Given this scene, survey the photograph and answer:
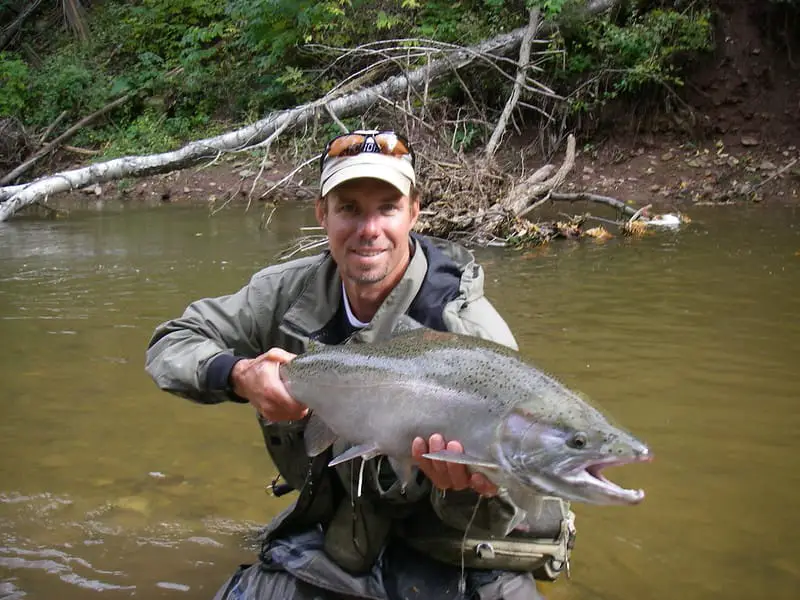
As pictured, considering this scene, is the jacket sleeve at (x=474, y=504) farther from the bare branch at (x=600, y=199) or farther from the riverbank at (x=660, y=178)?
the riverbank at (x=660, y=178)

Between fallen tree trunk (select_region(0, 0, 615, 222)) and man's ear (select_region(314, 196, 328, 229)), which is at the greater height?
fallen tree trunk (select_region(0, 0, 615, 222))

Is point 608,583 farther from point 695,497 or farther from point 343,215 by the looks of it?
point 343,215

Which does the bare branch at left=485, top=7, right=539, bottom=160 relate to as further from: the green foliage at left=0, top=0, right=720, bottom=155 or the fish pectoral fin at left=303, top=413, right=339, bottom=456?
the fish pectoral fin at left=303, top=413, right=339, bottom=456

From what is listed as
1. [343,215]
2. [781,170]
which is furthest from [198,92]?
[343,215]

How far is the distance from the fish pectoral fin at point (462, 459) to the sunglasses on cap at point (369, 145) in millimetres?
1242

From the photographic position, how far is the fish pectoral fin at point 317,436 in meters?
2.59

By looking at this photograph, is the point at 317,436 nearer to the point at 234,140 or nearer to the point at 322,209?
the point at 322,209

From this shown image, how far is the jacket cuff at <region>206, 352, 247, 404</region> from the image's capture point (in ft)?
8.96

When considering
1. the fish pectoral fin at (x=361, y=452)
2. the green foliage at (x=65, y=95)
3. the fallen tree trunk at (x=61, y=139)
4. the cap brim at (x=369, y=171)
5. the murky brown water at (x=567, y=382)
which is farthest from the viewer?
the green foliage at (x=65, y=95)

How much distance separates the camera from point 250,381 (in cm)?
266

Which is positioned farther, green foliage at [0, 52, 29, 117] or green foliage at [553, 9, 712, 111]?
green foliage at [0, 52, 29, 117]

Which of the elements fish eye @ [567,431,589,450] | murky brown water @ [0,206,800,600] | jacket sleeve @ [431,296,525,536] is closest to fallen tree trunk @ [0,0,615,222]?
murky brown water @ [0,206,800,600]

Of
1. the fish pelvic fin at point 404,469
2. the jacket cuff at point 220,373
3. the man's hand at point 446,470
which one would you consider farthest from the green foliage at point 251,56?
the man's hand at point 446,470

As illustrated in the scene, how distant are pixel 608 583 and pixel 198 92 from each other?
67.8 feet
